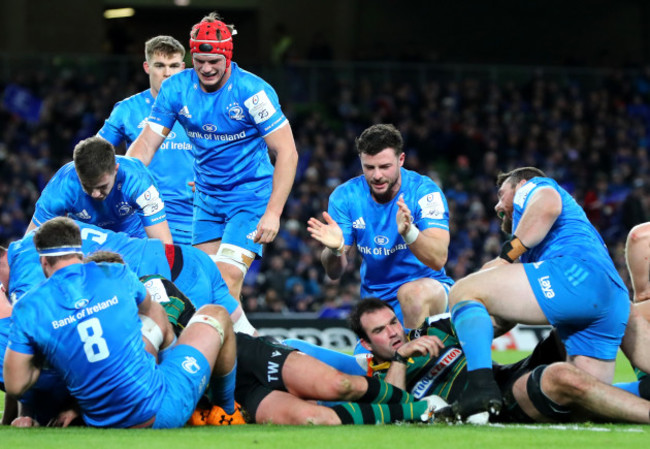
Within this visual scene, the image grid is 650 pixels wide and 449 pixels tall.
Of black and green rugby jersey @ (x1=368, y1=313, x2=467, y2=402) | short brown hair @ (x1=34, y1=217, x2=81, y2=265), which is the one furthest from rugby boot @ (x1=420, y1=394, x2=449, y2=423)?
short brown hair @ (x1=34, y1=217, x2=81, y2=265)

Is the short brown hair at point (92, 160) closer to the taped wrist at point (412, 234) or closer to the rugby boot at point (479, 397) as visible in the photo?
the taped wrist at point (412, 234)

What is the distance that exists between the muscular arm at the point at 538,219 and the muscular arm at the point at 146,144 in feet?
10.9

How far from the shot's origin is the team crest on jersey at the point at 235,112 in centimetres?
825

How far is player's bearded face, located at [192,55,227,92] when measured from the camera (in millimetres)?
8156

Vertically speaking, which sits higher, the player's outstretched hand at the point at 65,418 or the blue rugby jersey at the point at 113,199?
the blue rugby jersey at the point at 113,199

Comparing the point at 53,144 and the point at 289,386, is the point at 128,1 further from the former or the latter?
the point at 289,386

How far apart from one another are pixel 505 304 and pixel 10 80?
16925mm

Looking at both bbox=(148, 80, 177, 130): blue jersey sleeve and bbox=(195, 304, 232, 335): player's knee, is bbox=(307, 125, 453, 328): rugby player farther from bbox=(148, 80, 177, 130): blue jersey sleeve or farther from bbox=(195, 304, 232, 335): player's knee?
bbox=(148, 80, 177, 130): blue jersey sleeve

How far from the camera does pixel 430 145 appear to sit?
2266 cm

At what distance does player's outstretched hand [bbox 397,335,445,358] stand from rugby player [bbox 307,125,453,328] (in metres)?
1.02

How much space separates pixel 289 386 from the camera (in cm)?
655

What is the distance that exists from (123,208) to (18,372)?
2634 mm

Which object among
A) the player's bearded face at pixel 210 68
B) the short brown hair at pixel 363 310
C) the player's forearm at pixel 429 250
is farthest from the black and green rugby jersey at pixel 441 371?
the player's bearded face at pixel 210 68

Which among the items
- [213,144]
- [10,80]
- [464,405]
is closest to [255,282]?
[10,80]
